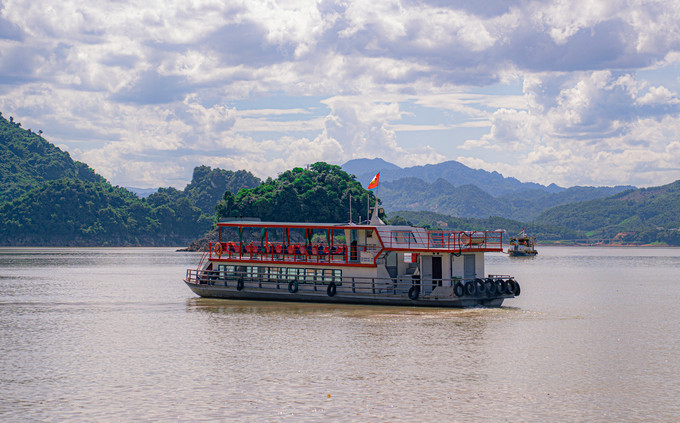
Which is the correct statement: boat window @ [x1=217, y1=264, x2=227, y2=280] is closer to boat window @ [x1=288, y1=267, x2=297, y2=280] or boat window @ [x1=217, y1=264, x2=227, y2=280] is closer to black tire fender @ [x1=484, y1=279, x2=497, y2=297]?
boat window @ [x1=288, y1=267, x2=297, y2=280]

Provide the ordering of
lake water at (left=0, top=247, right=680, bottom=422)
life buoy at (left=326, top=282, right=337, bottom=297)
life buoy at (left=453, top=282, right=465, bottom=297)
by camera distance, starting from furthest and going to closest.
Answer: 1. life buoy at (left=326, top=282, right=337, bottom=297)
2. life buoy at (left=453, top=282, right=465, bottom=297)
3. lake water at (left=0, top=247, right=680, bottom=422)

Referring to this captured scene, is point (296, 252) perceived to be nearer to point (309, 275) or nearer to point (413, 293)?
point (309, 275)

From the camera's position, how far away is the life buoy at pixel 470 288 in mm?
44931

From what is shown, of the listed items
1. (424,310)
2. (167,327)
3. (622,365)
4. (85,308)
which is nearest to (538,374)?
(622,365)

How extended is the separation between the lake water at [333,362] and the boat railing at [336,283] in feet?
4.40

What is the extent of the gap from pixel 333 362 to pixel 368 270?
17.6 metres

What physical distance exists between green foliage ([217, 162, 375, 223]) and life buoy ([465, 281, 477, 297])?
102948mm

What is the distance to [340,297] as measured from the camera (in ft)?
155

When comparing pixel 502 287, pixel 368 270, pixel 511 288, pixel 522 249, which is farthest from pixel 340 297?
pixel 522 249

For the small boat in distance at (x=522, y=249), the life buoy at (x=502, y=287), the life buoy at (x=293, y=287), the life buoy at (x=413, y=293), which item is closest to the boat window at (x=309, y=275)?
the life buoy at (x=293, y=287)

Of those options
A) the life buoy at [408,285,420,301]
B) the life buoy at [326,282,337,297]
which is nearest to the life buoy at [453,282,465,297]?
the life buoy at [408,285,420,301]

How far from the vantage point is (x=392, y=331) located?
37.3 metres

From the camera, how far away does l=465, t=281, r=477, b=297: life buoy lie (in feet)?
147

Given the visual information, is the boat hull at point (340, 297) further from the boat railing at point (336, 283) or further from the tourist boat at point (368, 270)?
the boat railing at point (336, 283)
